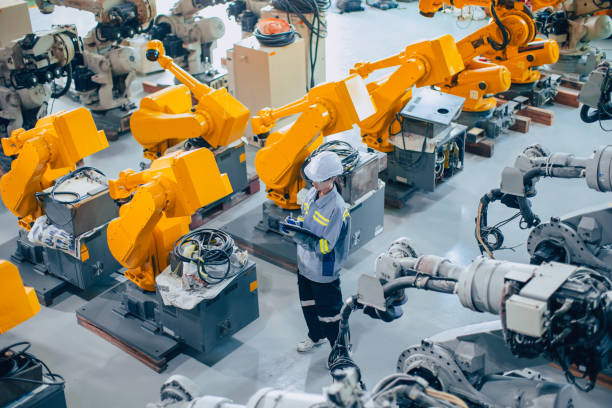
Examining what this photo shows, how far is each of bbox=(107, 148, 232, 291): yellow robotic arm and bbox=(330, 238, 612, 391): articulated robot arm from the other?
2442 millimetres

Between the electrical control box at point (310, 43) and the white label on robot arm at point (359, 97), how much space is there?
3.89m

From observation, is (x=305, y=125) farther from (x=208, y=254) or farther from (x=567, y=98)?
(x=567, y=98)

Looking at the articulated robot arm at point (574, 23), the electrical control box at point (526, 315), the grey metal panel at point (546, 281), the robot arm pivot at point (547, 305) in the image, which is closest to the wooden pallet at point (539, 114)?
the articulated robot arm at point (574, 23)

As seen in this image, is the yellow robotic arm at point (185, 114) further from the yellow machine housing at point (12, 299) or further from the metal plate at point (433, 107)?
the yellow machine housing at point (12, 299)

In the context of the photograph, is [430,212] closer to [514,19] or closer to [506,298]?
[514,19]

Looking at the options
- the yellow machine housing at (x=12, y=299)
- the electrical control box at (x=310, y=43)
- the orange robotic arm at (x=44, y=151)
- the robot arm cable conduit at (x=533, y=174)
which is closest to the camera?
the yellow machine housing at (x=12, y=299)

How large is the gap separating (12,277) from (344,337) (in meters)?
1.96

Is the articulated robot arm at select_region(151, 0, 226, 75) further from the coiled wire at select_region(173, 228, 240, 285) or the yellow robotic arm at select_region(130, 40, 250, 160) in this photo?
the coiled wire at select_region(173, 228, 240, 285)

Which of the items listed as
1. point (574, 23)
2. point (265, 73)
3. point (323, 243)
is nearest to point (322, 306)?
point (323, 243)

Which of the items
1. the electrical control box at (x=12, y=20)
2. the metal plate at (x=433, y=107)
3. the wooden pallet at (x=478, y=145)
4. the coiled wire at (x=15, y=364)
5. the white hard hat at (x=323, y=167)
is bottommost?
the wooden pallet at (x=478, y=145)

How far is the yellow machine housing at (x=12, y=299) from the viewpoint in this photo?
3838 mm

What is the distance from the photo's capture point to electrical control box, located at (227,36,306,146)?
29.2 ft

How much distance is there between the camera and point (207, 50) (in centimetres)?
1127

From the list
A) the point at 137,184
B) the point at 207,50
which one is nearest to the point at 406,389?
the point at 137,184
